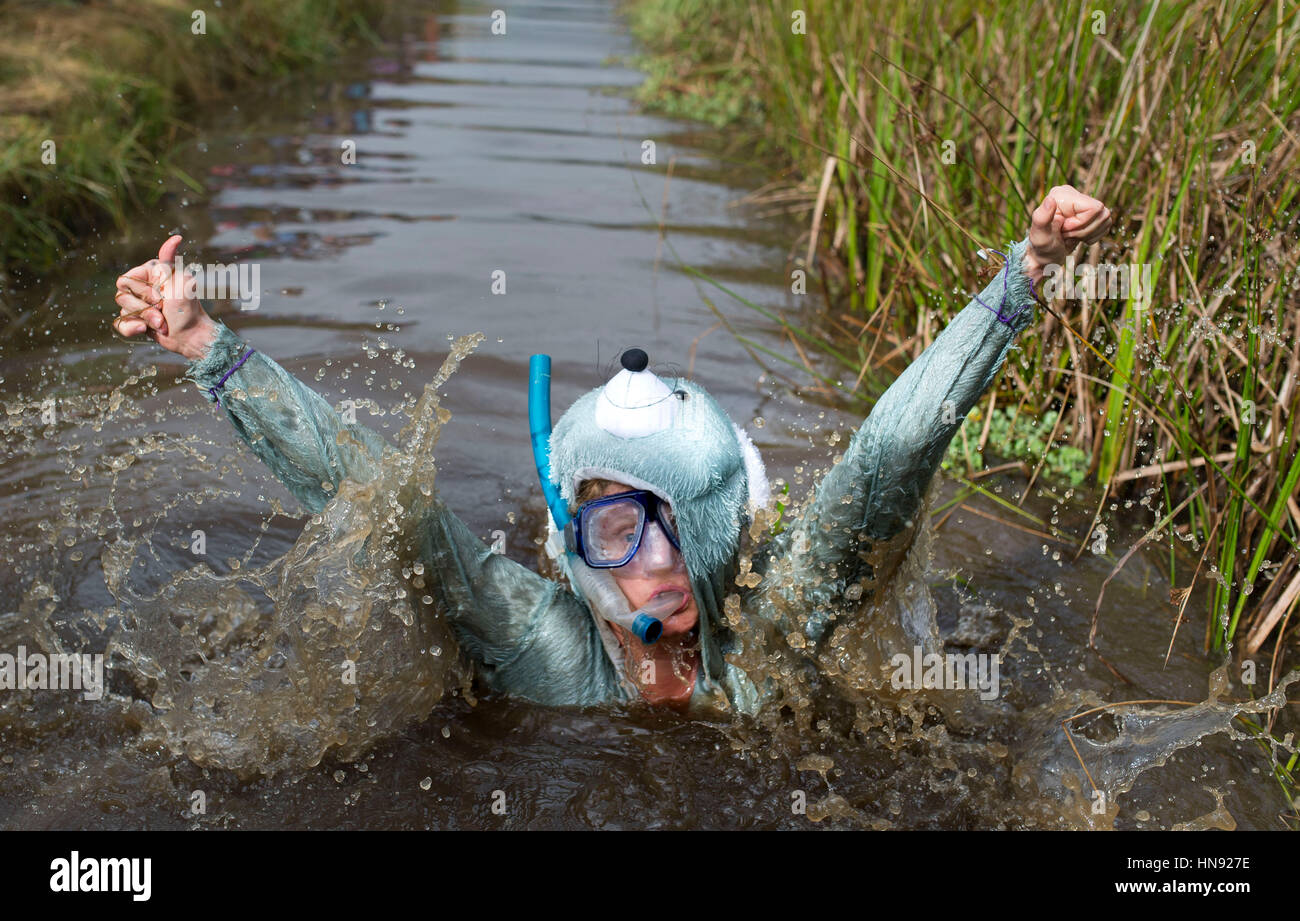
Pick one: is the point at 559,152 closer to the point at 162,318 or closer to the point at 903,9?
→ the point at 903,9

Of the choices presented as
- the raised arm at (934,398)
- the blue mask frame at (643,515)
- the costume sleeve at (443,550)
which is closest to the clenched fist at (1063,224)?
the raised arm at (934,398)

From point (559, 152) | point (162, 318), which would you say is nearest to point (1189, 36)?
point (162, 318)

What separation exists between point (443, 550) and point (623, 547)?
0.40m

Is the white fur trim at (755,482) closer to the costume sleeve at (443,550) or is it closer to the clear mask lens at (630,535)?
the clear mask lens at (630,535)

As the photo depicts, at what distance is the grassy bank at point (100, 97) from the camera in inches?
209

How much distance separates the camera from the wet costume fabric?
2.21 m

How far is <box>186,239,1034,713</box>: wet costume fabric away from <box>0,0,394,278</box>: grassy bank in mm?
3480

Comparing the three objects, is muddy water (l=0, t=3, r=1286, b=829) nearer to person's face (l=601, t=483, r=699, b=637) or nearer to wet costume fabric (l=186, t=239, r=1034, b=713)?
wet costume fabric (l=186, t=239, r=1034, b=713)

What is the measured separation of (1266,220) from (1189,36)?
2.59 ft

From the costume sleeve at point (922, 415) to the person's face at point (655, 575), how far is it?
34cm

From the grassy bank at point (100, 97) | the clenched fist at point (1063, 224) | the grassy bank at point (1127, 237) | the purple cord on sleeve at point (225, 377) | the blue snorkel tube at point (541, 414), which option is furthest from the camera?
the grassy bank at point (100, 97)

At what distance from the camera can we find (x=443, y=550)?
2.53m

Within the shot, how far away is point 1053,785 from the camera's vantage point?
2652 millimetres

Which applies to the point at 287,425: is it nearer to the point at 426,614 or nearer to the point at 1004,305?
the point at 426,614
